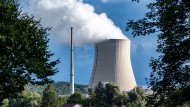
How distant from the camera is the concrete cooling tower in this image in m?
71.7

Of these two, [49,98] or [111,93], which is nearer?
[111,93]

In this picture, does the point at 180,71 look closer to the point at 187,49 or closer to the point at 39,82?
the point at 187,49

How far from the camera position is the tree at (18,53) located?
61.0 ft

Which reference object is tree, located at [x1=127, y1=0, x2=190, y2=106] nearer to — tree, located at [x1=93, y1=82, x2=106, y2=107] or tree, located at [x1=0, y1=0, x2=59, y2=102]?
tree, located at [x1=0, y1=0, x2=59, y2=102]

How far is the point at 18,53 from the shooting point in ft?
63.6

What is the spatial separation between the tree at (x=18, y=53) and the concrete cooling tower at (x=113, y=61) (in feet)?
163

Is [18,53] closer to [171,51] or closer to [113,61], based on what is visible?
[171,51]

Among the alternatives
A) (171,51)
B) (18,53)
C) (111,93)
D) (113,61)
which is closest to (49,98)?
(111,93)

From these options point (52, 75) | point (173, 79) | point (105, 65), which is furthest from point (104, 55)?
point (173, 79)

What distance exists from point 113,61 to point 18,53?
170ft

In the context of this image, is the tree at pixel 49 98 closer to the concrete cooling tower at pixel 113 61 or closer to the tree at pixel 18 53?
the concrete cooling tower at pixel 113 61

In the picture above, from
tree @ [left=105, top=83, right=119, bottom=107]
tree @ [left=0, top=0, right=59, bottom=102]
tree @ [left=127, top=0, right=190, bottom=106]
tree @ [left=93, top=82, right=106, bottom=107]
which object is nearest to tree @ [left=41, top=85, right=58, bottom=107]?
tree @ [left=93, top=82, right=106, bottom=107]

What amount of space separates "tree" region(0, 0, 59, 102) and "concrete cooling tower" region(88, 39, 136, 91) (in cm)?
4973

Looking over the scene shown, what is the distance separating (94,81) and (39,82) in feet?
204
